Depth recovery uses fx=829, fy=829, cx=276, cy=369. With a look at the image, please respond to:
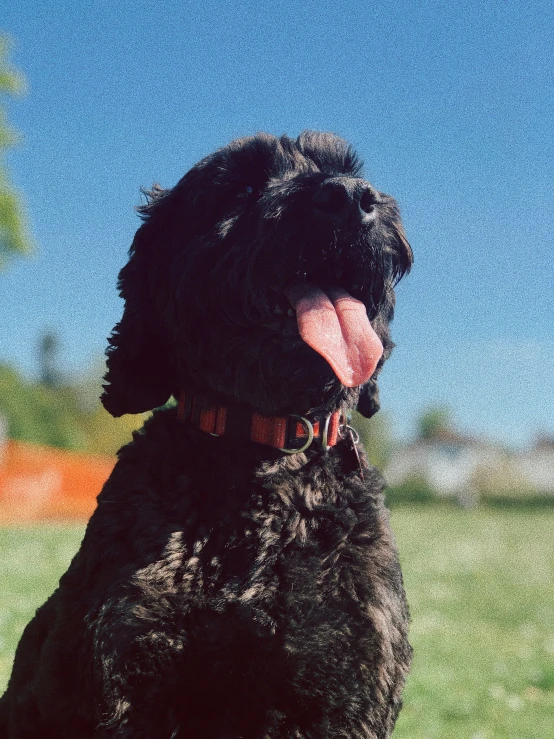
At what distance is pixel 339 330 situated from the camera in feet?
10.3

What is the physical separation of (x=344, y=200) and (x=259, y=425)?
3.01ft

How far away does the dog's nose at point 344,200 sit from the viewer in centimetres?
304

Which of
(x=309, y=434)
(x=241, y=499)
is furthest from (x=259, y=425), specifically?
(x=241, y=499)

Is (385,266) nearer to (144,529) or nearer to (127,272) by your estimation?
(127,272)

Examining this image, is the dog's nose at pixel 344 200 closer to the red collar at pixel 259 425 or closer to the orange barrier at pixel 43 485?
the red collar at pixel 259 425

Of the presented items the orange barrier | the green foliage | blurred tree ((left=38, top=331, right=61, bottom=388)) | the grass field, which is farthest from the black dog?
blurred tree ((left=38, top=331, right=61, bottom=388))

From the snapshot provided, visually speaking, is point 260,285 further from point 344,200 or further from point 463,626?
point 463,626

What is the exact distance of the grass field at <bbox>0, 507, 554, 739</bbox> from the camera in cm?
612

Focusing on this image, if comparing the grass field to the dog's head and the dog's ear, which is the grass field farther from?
the dog's head

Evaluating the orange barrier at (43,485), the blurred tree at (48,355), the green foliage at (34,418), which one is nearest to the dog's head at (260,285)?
the orange barrier at (43,485)

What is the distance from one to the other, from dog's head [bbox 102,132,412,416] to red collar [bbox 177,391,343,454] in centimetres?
5

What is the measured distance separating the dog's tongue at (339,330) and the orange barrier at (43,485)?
19138mm

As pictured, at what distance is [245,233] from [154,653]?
162 centimetres

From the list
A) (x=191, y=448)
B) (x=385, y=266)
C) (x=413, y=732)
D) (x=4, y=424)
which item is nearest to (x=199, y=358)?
(x=191, y=448)
